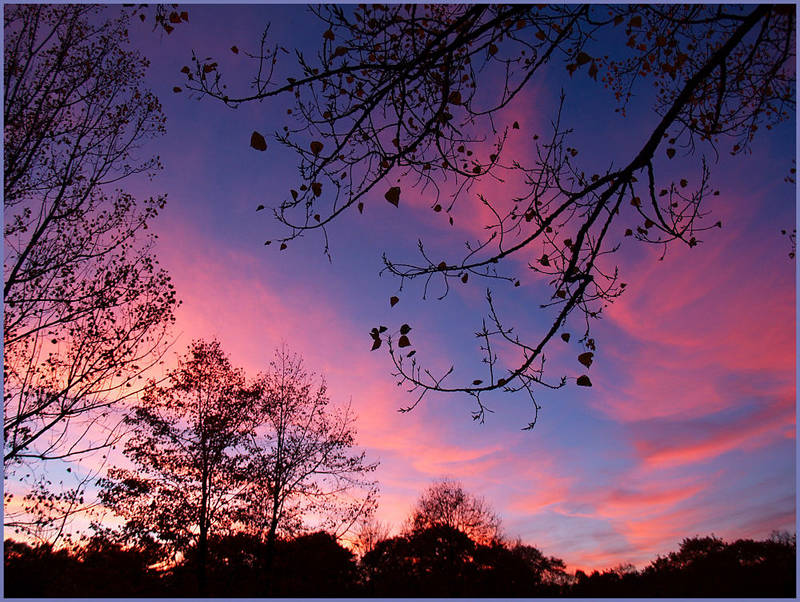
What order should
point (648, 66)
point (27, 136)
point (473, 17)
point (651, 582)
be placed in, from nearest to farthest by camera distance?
point (473, 17)
point (648, 66)
point (27, 136)
point (651, 582)

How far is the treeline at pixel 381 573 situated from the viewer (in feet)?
39.3

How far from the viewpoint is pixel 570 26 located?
13.7 ft

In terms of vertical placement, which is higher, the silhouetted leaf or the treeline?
the silhouetted leaf

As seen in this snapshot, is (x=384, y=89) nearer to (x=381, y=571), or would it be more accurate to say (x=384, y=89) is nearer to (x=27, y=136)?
(x=27, y=136)

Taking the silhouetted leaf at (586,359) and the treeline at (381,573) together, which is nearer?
the silhouetted leaf at (586,359)

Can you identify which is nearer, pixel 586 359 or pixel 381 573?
pixel 586 359

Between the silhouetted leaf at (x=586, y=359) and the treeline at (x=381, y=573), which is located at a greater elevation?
the silhouetted leaf at (x=586, y=359)

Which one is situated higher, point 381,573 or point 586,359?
point 586,359

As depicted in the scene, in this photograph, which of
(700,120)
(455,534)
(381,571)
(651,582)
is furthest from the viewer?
(455,534)

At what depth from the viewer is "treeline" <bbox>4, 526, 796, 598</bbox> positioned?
12.0 metres

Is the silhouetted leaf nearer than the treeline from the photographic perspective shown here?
Yes

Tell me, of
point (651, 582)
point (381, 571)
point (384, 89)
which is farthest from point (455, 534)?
point (384, 89)

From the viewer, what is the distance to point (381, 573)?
84.1 feet

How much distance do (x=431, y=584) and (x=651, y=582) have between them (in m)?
9.45
